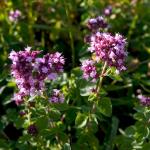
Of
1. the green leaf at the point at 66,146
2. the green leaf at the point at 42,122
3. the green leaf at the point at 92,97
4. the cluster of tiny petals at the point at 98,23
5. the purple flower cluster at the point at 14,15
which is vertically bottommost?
the green leaf at the point at 66,146

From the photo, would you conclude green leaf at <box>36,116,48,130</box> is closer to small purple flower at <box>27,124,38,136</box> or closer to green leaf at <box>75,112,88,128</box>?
small purple flower at <box>27,124,38,136</box>

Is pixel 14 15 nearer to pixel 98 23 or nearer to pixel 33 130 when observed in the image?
pixel 98 23

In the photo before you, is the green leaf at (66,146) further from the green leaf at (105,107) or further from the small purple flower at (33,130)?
the green leaf at (105,107)

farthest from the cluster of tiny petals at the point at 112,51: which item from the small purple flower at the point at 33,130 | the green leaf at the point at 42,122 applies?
the small purple flower at the point at 33,130

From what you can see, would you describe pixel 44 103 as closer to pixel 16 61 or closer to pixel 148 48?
pixel 16 61

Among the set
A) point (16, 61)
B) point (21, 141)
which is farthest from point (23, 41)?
point (16, 61)

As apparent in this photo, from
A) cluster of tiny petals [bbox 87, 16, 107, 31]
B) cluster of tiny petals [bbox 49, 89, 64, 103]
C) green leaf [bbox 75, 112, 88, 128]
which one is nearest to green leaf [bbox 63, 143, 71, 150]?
green leaf [bbox 75, 112, 88, 128]
